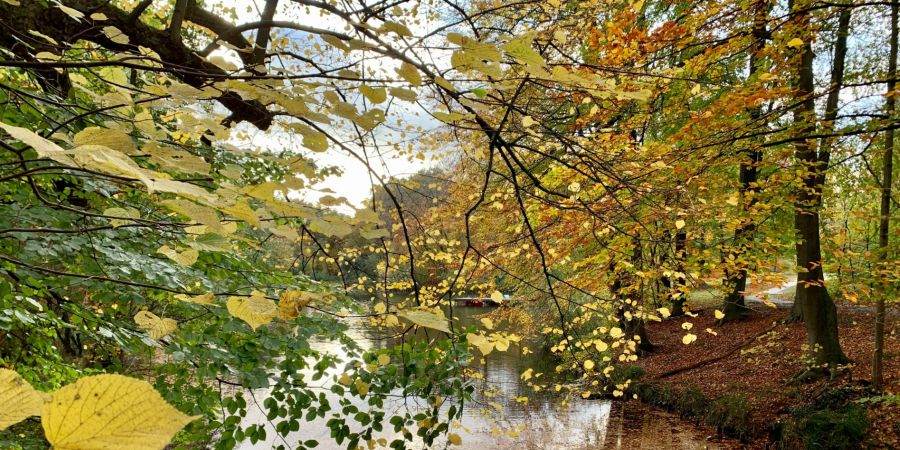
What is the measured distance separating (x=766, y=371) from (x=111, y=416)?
920 centimetres

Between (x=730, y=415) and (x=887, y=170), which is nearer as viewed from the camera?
(x=887, y=170)

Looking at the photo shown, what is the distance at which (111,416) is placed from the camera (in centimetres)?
32

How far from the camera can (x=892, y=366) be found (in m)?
6.20

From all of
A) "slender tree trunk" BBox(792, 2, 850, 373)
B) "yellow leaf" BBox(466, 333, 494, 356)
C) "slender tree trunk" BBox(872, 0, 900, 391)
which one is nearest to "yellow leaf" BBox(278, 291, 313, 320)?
"yellow leaf" BBox(466, 333, 494, 356)

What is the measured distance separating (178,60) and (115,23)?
391 mm

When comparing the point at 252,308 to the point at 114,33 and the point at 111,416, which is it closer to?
the point at 111,416

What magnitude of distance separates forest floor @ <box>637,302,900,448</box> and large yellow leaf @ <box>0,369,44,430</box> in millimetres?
6235

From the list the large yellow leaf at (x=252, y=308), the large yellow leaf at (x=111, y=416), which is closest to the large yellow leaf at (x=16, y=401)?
the large yellow leaf at (x=111, y=416)

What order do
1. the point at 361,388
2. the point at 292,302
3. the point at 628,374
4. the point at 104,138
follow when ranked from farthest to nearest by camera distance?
the point at 628,374, the point at 361,388, the point at 292,302, the point at 104,138

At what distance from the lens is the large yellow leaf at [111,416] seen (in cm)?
32

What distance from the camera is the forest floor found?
18.7 feet

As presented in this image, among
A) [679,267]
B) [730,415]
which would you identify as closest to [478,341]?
[679,267]

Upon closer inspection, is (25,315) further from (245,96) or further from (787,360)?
(787,360)

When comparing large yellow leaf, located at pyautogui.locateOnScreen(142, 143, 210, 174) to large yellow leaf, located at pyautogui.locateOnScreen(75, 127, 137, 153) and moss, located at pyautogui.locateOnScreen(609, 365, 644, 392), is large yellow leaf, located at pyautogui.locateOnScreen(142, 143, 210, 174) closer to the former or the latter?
large yellow leaf, located at pyautogui.locateOnScreen(75, 127, 137, 153)
